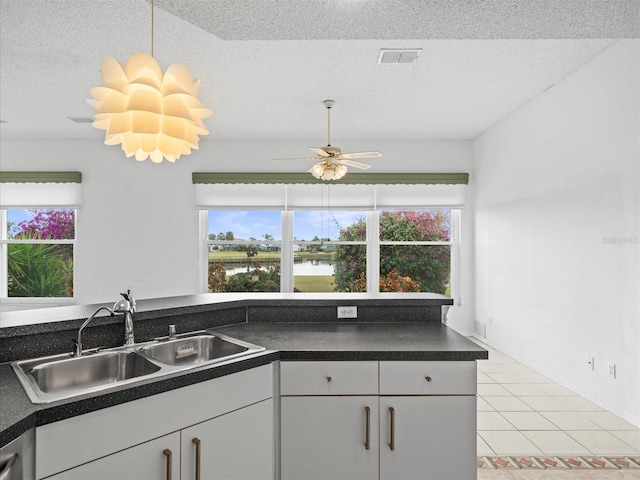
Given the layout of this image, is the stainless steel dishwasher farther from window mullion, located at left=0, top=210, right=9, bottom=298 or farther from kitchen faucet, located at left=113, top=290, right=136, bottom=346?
window mullion, located at left=0, top=210, right=9, bottom=298

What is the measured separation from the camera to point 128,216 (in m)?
5.60

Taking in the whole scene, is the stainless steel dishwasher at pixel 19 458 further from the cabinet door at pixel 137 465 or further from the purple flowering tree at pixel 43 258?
the purple flowering tree at pixel 43 258

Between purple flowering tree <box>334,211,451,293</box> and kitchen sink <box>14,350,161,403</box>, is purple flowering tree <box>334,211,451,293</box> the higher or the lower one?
the higher one

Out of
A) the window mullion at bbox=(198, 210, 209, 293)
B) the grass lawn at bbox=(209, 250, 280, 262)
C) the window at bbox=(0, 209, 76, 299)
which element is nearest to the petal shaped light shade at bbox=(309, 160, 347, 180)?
the grass lawn at bbox=(209, 250, 280, 262)

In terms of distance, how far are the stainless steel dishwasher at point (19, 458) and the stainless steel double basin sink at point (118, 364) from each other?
0.11 meters

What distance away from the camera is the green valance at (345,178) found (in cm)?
560

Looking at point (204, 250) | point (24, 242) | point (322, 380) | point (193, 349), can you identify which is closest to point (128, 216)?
point (204, 250)

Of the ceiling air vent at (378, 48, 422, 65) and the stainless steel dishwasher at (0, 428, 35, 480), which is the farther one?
the ceiling air vent at (378, 48, 422, 65)

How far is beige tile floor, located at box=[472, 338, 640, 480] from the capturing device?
2350 mm

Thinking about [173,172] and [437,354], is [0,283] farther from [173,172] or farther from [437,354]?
[437,354]

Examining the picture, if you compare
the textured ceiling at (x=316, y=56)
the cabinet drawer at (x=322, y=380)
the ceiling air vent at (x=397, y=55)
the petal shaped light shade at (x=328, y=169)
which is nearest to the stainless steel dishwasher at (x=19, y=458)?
the cabinet drawer at (x=322, y=380)

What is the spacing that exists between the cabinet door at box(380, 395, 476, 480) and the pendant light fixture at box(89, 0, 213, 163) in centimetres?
143

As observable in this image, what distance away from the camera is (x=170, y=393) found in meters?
1.45

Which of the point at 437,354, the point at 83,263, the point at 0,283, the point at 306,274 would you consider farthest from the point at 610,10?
the point at 0,283
